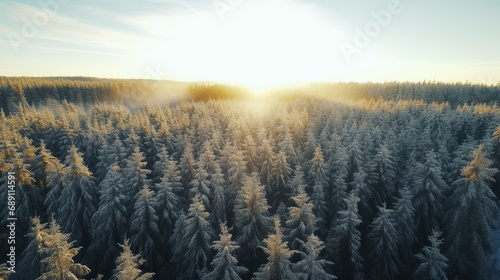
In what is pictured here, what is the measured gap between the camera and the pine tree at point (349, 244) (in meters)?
22.2

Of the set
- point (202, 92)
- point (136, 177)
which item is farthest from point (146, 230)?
point (202, 92)

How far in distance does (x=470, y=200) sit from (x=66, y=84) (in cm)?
11847

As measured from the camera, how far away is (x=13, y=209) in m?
27.7

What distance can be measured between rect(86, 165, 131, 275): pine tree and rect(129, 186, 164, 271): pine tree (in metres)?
2.14

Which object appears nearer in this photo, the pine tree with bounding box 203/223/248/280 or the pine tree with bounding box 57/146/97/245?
the pine tree with bounding box 203/223/248/280

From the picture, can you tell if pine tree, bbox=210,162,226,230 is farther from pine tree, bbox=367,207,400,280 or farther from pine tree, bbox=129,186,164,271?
pine tree, bbox=367,207,400,280

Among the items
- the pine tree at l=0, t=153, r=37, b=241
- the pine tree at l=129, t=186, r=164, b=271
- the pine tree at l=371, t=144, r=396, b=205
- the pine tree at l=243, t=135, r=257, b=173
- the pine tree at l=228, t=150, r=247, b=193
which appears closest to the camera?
the pine tree at l=129, t=186, r=164, b=271

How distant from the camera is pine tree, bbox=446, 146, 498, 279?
2550 cm

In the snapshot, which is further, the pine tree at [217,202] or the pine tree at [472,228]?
the pine tree at [217,202]

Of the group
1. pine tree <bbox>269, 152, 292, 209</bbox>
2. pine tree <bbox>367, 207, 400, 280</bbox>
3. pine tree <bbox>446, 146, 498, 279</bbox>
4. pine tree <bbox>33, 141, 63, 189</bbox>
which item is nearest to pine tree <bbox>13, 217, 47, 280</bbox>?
pine tree <bbox>33, 141, 63, 189</bbox>

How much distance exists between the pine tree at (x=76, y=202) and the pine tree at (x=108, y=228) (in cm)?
206

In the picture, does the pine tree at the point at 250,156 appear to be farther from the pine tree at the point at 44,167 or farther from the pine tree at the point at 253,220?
the pine tree at the point at 44,167

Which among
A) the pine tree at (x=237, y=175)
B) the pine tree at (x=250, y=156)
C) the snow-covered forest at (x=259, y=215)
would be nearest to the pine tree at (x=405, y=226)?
the snow-covered forest at (x=259, y=215)

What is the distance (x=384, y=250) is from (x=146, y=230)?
2237 centimetres
